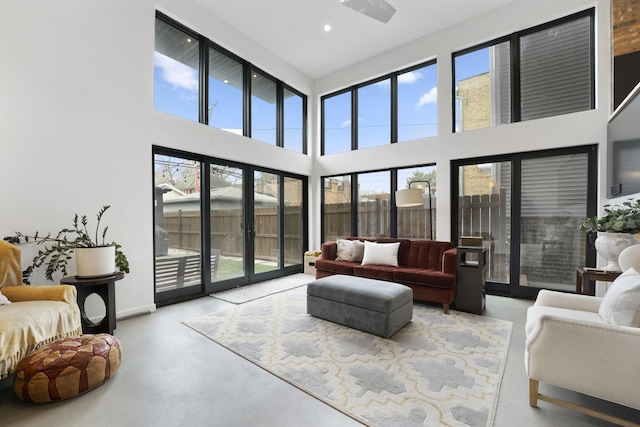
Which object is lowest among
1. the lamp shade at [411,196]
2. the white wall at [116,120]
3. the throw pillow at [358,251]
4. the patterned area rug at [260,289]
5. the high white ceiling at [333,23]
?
the patterned area rug at [260,289]

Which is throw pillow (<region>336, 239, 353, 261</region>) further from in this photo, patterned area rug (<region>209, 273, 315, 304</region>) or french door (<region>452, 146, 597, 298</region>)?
french door (<region>452, 146, 597, 298</region>)

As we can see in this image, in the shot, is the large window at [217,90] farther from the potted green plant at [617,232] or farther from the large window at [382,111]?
the potted green plant at [617,232]

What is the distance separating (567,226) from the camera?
12.6 ft

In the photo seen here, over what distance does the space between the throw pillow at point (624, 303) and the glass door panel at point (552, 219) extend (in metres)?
2.29

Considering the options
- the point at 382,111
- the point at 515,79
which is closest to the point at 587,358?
the point at 515,79

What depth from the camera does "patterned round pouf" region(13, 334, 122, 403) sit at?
1736 millimetres

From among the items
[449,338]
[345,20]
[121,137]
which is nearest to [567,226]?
[449,338]

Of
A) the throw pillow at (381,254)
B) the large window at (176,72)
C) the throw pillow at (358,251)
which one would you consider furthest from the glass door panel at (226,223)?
the throw pillow at (381,254)

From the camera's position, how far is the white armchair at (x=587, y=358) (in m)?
1.43

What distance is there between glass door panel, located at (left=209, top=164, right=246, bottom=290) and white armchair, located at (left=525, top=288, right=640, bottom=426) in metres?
4.05

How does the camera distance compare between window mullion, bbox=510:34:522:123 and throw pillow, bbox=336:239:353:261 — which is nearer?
window mullion, bbox=510:34:522:123

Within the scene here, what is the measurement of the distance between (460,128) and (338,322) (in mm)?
3689

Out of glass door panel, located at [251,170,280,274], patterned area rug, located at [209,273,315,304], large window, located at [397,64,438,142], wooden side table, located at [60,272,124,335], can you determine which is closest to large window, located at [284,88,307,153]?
glass door panel, located at [251,170,280,274]

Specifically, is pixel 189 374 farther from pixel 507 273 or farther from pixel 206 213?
pixel 507 273
